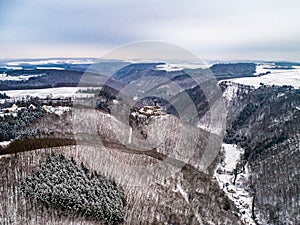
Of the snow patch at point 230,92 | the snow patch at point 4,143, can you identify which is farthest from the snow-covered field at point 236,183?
the snow patch at point 230,92

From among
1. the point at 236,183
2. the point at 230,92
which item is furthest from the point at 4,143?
the point at 230,92

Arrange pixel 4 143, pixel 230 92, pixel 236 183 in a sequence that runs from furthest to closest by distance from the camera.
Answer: pixel 230 92 < pixel 236 183 < pixel 4 143

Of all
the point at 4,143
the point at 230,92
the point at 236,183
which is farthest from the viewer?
the point at 230,92

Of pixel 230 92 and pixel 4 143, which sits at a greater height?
pixel 230 92

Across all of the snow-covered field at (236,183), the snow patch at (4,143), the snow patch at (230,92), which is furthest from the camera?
the snow patch at (230,92)

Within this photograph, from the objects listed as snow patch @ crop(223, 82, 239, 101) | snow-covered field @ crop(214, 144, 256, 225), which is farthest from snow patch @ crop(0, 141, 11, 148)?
snow patch @ crop(223, 82, 239, 101)

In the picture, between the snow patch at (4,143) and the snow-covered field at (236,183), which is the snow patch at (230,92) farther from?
the snow patch at (4,143)

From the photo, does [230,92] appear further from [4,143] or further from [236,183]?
[4,143]

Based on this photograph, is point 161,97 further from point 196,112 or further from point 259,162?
point 259,162

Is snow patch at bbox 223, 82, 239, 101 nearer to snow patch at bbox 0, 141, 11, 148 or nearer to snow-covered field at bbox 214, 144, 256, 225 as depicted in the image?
snow-covered field at bbox 214, 144, 256, 225
